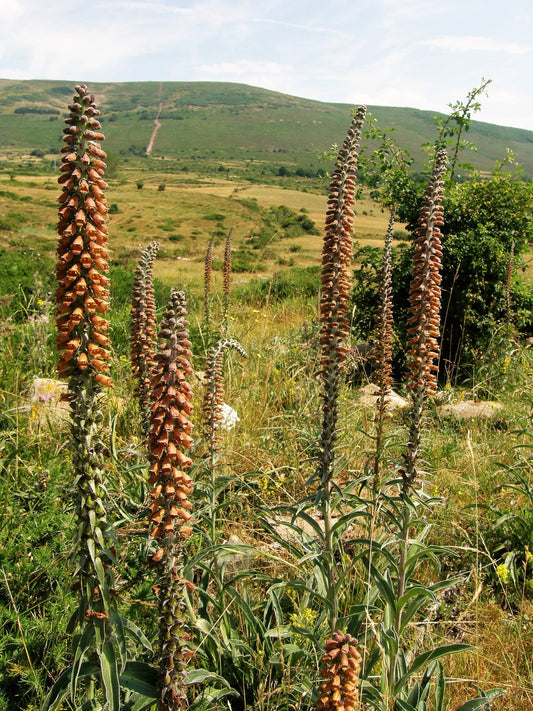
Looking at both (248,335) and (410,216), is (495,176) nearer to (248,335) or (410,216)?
(410,216)

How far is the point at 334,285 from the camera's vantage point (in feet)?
9.36

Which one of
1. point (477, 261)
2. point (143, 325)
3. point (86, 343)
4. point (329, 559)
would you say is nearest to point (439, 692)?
point (329, 559)

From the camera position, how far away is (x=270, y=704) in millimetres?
2619

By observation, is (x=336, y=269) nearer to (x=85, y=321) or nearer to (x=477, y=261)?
(x=85, y=321)

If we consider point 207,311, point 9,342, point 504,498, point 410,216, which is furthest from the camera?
point 410,216

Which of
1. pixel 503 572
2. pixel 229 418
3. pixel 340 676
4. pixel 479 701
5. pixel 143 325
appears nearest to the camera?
pixel 340 676

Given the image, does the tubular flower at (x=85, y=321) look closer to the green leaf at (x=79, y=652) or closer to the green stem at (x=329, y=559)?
the green leaf at (x=79, y=652)

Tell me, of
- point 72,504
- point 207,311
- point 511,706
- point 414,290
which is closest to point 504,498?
point 511,706

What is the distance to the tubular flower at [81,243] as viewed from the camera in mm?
1979

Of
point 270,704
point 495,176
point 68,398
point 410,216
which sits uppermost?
point 495,176

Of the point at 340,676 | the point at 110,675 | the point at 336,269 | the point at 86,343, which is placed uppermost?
the point at 336,269

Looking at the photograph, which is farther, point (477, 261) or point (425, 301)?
point (477, 261)

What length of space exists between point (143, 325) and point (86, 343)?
1.57 metres

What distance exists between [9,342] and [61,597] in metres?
4.76
